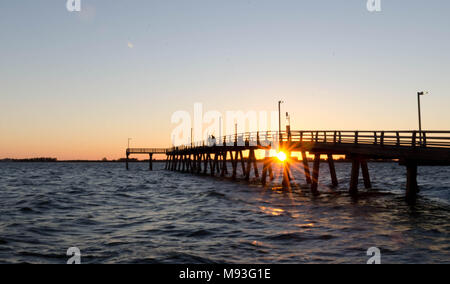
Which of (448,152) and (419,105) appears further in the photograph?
(419,105)

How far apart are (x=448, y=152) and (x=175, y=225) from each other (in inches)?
538

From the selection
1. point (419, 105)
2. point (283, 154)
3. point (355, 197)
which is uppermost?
point (419, 105)

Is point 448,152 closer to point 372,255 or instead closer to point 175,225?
point 372,255

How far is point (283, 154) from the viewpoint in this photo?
3791 cm

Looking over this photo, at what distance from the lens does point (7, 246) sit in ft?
45.5

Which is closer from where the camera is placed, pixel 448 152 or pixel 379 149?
pixel 448 152
